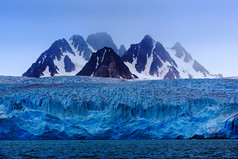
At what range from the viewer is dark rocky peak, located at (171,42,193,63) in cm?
10788

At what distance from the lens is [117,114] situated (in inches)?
965

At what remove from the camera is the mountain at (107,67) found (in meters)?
70.7

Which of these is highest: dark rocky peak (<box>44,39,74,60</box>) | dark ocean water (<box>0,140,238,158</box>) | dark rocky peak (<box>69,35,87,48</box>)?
dark rocky peak (<box>69,35,87,48</box>)

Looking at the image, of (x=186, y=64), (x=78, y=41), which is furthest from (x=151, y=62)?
(x=78, y=41)

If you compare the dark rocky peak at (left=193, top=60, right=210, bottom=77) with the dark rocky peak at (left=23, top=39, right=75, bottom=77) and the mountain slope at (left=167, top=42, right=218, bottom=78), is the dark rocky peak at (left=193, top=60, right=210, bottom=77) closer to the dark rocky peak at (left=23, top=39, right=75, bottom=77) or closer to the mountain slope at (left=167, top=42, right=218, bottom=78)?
the mountain slope at (left=167, top=42, right=218, bottom=78)

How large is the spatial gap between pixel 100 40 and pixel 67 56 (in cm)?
1702

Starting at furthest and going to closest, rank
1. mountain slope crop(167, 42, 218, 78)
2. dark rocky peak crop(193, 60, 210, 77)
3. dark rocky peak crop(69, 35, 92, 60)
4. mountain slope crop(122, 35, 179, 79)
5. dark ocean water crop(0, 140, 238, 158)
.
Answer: dark rocky peak crop(193, 60, 210, 77), dark rocky peak crop(69, 35, 92, 60), mountain slope crop(167, 42, 218, 78), mountain slope crop(122, 35, 179, 79), dark ocean water crop(0, 140, 238, 158)

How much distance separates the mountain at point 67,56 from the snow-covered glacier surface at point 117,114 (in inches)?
2343

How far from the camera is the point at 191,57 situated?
4328 inches

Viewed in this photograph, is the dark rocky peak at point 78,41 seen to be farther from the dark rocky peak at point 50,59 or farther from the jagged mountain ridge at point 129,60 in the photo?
the dark rocky peak at point 50,59

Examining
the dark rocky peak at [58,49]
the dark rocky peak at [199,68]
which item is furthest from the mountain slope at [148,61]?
the dark rocky peak at [58,49]

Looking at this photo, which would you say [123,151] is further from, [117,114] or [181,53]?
[181,53]

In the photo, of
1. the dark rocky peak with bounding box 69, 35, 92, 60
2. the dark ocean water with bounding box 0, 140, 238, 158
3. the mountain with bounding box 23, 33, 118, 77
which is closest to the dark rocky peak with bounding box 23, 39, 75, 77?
the mountain with bounding box 23, 33, 118, 77

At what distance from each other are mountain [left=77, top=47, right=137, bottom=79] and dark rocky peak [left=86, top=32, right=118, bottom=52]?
2774 cm
